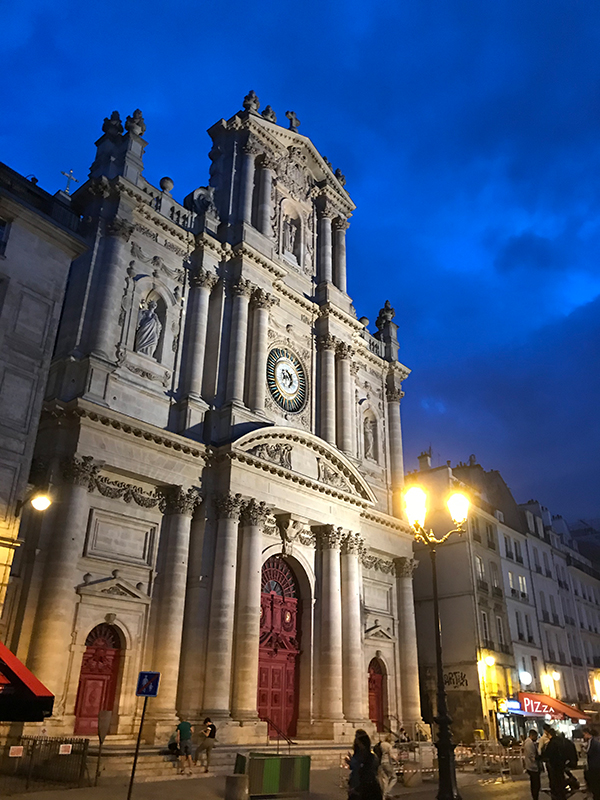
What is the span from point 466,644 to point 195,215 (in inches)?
987

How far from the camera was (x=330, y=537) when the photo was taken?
26672 millimetres

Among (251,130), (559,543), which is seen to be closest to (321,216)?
(251,130)

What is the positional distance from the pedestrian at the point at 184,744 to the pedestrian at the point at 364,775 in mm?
10003

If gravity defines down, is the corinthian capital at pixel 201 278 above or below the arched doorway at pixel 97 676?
above

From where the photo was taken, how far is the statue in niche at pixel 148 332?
23842mm

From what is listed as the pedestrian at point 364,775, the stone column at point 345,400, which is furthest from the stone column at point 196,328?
the pedestrian at point 364,775

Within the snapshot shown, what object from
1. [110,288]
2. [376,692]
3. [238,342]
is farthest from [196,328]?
[376,692]

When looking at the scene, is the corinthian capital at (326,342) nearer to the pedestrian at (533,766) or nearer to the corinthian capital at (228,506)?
the corinthian capital at (228,506)

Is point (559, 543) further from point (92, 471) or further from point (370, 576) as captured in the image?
point (92, 471)

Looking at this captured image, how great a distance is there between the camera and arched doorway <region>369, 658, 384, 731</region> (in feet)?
92.2

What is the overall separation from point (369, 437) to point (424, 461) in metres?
10.1

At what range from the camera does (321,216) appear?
35531mm

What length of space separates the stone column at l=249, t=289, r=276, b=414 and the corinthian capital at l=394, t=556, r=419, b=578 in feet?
35.7

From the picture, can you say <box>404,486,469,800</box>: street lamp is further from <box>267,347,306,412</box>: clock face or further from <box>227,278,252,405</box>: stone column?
<box>267,347,306,412</box>: clock face
